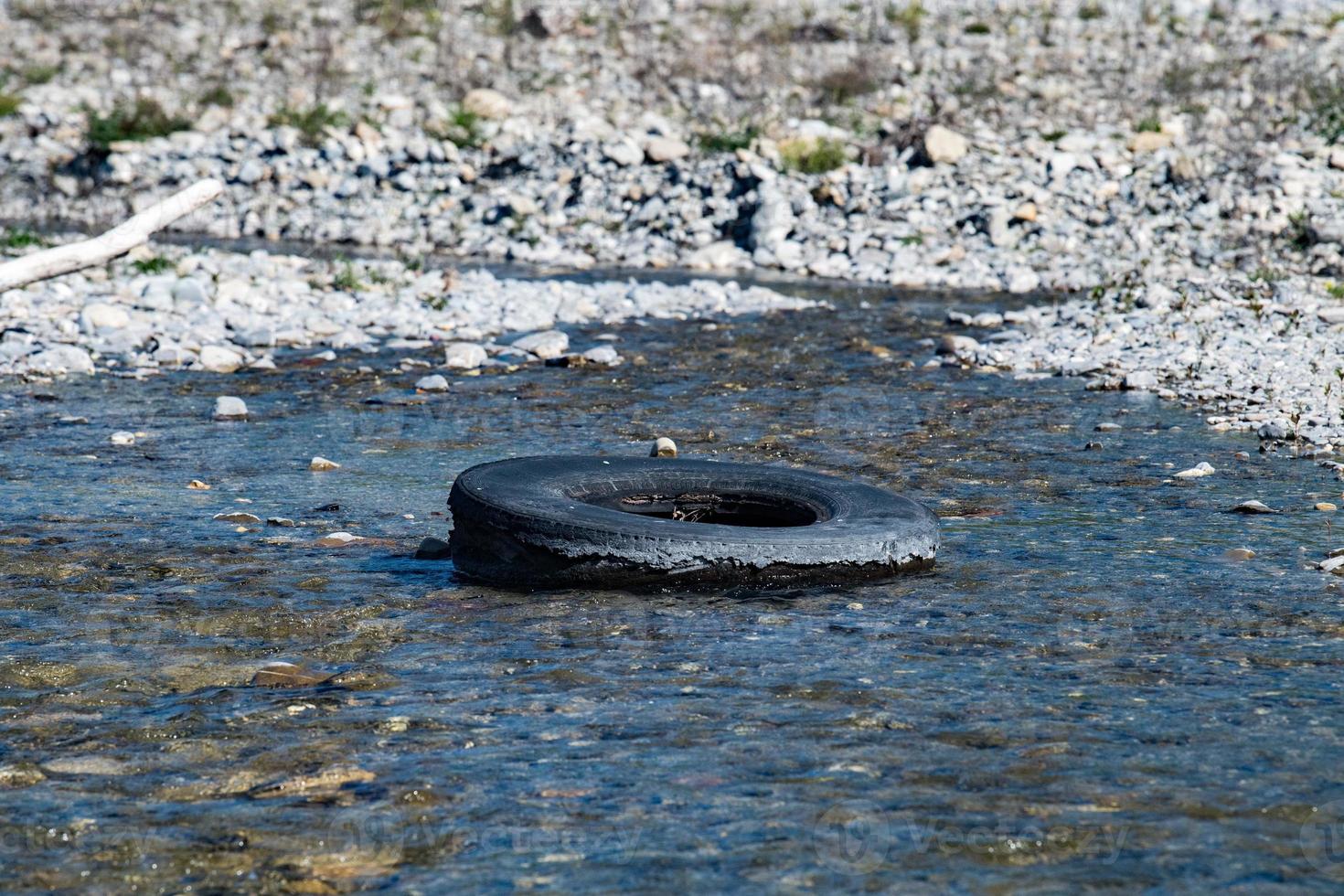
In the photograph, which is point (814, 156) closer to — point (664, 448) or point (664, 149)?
point (664, 149)

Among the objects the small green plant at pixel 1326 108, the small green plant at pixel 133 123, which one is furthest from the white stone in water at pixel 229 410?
the small green plant at pixel 1326 108

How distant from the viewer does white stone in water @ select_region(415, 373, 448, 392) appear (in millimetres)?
9602

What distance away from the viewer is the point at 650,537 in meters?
5.05

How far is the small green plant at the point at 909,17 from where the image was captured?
77.0ft

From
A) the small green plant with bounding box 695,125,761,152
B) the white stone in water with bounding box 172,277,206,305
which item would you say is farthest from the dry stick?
the small green plant with bounding box 695,125,761,152

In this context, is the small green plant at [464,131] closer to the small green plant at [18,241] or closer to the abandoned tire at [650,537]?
the small green plant at [18,241]

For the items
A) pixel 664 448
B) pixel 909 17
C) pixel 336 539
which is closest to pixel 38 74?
pixel 909 17

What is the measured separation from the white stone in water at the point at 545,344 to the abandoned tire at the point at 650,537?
16.9ft

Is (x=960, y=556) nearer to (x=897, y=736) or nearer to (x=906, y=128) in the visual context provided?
(x=897, y=736)

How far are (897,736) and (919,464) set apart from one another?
12.8 ft

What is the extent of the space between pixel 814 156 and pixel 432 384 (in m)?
10.1

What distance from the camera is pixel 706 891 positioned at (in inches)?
113

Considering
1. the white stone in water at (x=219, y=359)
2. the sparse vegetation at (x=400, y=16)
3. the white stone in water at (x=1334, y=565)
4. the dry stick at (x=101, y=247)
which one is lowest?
the white stone in water at (x=219, y=359)

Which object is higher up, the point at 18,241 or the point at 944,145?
the point at 944,145
